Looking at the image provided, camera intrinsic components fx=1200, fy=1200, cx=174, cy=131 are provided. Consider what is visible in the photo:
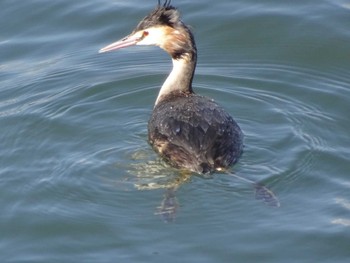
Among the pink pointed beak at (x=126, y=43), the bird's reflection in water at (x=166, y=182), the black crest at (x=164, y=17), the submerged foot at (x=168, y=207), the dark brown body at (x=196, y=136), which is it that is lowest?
the submerged foot at (x=168, y=207)

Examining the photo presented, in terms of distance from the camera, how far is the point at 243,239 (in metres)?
8.38

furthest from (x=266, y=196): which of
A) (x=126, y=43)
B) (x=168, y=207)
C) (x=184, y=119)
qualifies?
(x=126, y=43)

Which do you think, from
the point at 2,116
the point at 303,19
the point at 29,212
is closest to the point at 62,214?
the point at 29,212

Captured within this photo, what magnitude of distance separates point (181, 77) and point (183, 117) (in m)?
0.85

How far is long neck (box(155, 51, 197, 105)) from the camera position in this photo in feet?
33.9

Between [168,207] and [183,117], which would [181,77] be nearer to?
[183,117]

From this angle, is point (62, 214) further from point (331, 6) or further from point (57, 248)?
point (331, 6)

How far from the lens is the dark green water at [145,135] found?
8.47 meters

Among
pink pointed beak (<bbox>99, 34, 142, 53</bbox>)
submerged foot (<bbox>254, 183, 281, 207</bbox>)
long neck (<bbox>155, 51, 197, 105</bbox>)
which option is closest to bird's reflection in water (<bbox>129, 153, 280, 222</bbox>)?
submerged foot (<bbox>254, 183, 281, 207</bbox>)

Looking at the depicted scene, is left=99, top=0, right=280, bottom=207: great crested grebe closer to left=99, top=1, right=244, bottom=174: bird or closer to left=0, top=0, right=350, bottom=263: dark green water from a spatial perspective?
left=99, top=1, right=244, bottom=174: bird

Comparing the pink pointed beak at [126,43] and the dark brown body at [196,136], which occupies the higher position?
the pink pointed beak at [126,43]

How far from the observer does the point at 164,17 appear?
33.4 feet

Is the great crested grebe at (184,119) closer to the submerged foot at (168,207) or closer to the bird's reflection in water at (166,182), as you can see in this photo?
the bird's reflection in water at (166,182)

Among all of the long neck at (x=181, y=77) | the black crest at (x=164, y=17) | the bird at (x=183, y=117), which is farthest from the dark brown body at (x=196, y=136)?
the black crest at (x=164, y=17)
